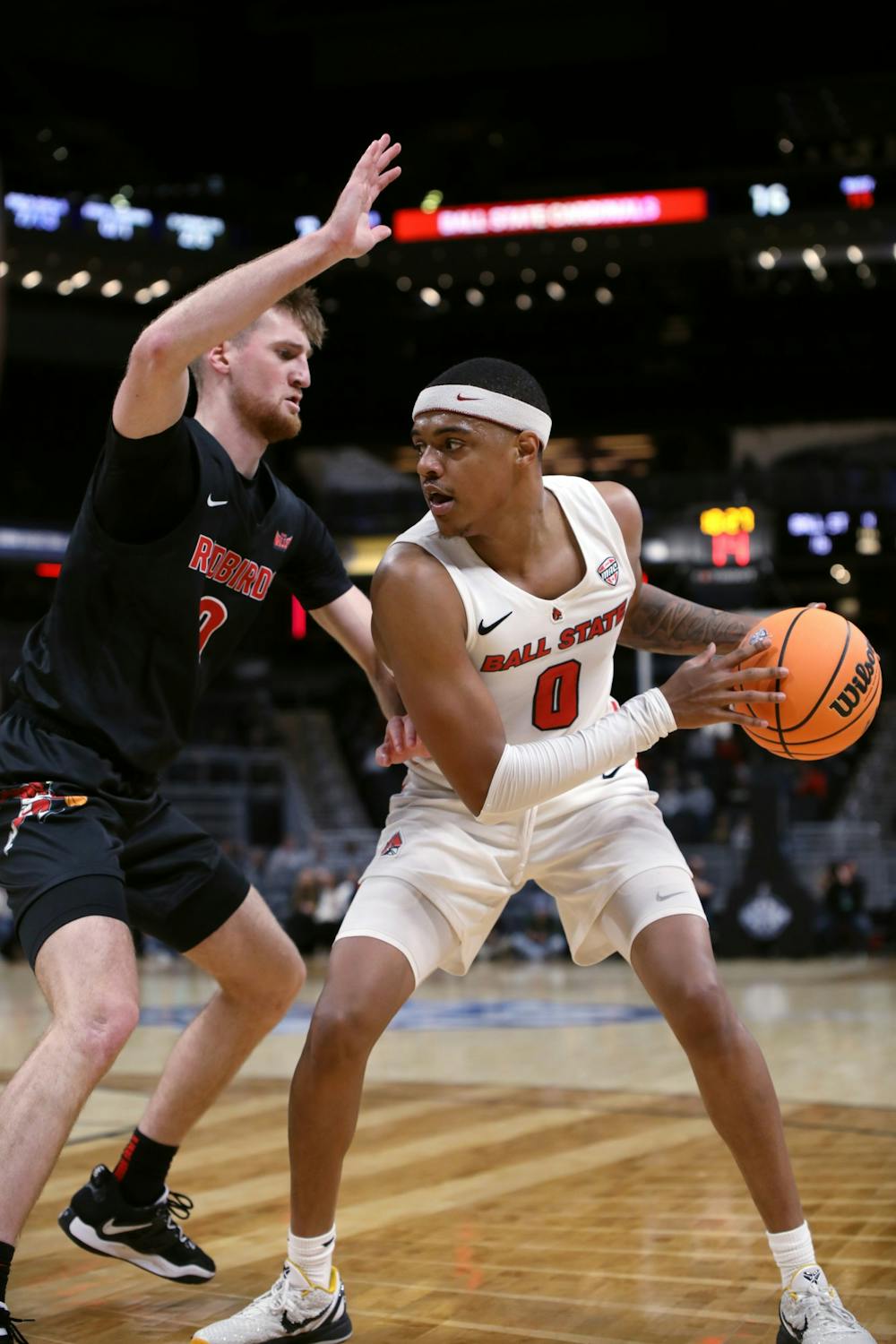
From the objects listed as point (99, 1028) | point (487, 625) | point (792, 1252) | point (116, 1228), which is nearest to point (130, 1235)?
point (116, 1228)

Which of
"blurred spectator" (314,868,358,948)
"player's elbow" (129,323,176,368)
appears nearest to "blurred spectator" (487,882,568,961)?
"blurred spectator" (314,868,358,948)

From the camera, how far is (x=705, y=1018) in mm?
3588

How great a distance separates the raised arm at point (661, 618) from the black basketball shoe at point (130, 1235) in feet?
7.46

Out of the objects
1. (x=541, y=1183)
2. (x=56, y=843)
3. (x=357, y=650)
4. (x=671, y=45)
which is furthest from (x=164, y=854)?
(x=671, y=45)

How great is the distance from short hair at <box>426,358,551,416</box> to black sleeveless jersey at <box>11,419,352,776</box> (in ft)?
2.32

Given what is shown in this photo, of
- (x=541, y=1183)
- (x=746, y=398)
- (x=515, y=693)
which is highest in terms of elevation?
(x=746, y=398)

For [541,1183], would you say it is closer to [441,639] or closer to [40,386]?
[441,639]

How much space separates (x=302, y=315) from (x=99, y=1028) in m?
2.09

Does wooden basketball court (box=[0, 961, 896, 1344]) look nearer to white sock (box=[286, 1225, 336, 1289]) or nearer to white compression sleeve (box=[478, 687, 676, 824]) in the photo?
white sock (box=[286, 1225, 336, 1289])

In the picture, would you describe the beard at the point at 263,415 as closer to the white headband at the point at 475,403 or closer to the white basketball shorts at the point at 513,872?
the white headband at the point at 475,403

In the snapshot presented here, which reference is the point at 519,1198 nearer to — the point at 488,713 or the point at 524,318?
the point at 488,713

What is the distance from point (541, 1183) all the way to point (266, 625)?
26.6 metres

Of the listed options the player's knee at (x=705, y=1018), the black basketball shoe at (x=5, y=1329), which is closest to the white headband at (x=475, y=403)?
the player's knee at (x=705, y=1018)

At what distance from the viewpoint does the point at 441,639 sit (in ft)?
12.1
